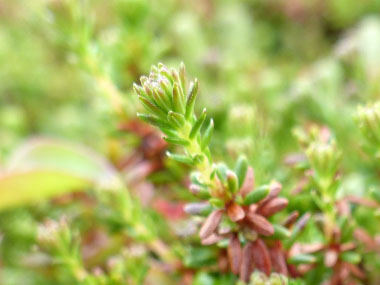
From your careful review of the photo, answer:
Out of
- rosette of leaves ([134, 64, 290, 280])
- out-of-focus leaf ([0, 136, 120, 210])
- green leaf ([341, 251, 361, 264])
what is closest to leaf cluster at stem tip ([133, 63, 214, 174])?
rosette of leaves ([134, 64, 290, 280])

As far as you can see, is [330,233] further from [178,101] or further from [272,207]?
[178,101]

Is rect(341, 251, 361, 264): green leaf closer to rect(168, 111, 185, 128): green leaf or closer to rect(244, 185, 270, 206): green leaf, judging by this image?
rect(244, 185, 270, 206): green leaf

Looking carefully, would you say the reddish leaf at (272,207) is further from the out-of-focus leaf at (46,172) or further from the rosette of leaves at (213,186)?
the out-of-focus leaf at (46,172)

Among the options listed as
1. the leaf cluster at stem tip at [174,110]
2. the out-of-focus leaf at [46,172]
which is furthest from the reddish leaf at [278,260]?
the out-of-focus leaf at [46,172]

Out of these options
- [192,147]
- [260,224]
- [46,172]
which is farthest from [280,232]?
[46,172]

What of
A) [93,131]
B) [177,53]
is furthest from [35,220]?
[177,53]
